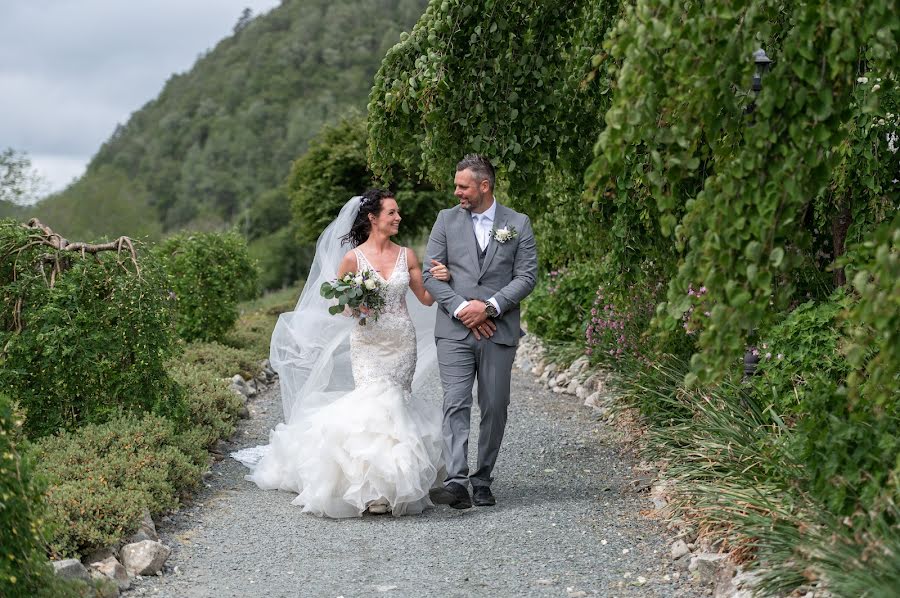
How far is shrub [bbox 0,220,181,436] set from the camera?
6.25 metres

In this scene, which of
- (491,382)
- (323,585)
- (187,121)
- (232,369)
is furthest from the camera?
(187,121)

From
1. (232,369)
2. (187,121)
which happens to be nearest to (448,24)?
(232,369)

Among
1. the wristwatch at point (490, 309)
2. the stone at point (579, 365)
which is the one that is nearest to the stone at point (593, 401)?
the stone at point (579, 365)

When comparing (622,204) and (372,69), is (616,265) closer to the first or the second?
(622,204)

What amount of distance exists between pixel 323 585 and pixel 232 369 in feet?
19.1

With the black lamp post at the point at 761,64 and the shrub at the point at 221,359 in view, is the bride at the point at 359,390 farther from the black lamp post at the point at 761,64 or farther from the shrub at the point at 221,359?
the shrub at the point at 221,359

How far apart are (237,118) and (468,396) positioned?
1753 inches

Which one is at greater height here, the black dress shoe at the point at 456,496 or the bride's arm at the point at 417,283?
the bride's arm at the point at 417,283

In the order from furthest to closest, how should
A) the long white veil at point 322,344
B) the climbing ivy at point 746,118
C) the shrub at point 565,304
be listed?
the shrub at point 565,304, the long white veil at point 322,344, the climbing ivy at point 746,118

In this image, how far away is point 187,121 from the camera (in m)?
53.2

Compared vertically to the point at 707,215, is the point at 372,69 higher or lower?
higher

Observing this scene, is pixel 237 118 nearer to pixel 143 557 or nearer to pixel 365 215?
pixel 365 215

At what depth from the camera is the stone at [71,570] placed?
4125 millimetres

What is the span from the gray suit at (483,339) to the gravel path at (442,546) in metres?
0.41
